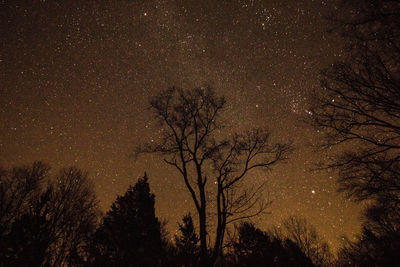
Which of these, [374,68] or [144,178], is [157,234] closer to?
[144,178]

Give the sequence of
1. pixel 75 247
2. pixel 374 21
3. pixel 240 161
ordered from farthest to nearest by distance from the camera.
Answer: pixel 75 247 < pixel 240 161 < pixel 374 21

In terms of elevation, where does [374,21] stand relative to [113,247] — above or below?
above

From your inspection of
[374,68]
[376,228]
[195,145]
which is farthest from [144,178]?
[376,228]

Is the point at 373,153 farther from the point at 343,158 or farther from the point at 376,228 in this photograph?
the point at 376,228

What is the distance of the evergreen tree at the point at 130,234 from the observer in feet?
53.0

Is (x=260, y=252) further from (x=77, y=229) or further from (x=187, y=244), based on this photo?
(x=77, y=229)

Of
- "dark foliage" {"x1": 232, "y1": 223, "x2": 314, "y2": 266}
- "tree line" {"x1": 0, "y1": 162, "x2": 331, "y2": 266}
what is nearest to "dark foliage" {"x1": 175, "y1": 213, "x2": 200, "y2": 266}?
"tree line" {"x1": 0, "y1": 162, "x2": 331, "y2": 266}

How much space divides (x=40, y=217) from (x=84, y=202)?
3179 mm

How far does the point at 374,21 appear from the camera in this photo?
4410 mm

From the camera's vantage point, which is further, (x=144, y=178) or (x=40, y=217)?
(x=144, y=178)

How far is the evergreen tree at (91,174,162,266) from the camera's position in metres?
16.2

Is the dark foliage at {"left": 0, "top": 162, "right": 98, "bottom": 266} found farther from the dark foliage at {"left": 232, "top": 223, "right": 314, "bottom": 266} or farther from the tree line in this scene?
the dark foliage at {"left": 232, "top": 223, "right": 314, "bottom": 266}

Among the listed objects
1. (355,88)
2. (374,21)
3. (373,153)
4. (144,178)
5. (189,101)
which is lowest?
(373,153)

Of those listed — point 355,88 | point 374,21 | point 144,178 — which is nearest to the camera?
point 374,21
